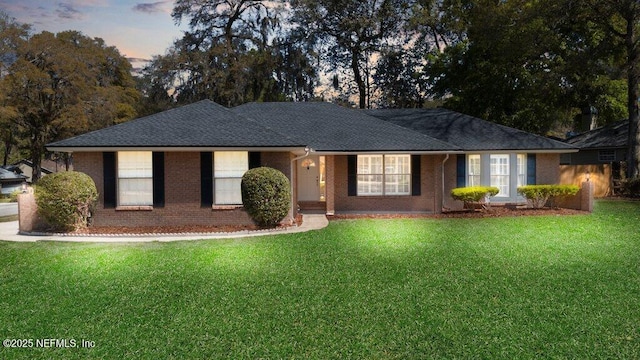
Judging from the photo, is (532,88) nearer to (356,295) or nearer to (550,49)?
(550,49)

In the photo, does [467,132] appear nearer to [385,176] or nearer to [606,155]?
[385,176]

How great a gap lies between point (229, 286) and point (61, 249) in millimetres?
5748

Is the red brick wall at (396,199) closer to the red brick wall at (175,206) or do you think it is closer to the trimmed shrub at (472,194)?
the trimmed shrub at (472,194)

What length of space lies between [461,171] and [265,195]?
924 centimetres

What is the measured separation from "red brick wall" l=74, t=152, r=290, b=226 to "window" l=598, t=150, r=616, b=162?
26.9m

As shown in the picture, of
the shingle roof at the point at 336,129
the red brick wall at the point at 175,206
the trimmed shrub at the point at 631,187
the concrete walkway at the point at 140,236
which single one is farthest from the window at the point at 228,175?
the trimmed shrub at the point at 631,187

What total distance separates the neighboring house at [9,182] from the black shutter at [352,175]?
35.5 metres

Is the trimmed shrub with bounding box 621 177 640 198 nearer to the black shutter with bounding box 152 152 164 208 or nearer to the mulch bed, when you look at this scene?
the mulch bed

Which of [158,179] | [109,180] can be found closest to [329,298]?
[158,179]

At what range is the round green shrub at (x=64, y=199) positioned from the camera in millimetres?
13312

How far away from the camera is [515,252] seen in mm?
10383

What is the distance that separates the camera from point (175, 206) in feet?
48.9

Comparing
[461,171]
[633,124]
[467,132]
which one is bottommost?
[461,171]

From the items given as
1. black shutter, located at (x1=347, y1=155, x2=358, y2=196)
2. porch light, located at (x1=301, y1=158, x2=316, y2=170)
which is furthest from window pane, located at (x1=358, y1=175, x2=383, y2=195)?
porch light, located at (x1=301, y1=158, x2=316, y2=170)
